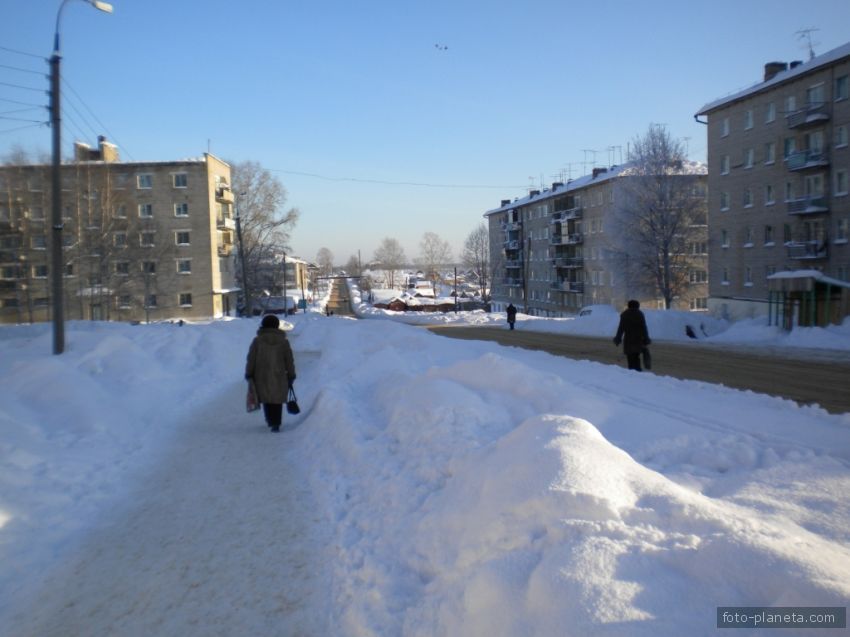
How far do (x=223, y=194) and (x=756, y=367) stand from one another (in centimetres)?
5196

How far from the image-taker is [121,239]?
50.2 m

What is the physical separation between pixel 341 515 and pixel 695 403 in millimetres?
5833

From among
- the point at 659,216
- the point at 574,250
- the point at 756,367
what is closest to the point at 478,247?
the point at 574,250

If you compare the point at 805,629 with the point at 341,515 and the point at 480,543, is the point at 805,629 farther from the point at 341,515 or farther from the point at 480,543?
the point at 341,515

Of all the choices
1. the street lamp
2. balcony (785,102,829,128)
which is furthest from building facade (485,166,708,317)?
the street lamp

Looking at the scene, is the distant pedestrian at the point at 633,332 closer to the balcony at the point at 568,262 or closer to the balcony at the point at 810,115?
the balcony at the point at 810,115

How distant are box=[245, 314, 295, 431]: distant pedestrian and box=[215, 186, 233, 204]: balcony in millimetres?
53559

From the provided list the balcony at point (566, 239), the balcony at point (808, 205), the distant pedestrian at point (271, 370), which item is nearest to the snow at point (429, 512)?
the distant pedestrian at point (271, 370)

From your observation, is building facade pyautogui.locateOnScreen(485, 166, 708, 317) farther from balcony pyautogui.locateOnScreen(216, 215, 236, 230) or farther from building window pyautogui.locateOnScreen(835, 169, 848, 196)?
balcony pyautogui.locateOnScreen(216, 215, 236, 230)

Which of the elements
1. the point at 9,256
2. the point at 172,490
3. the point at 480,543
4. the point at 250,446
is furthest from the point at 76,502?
the point at 9,256

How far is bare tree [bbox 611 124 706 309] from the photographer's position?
47625 mm

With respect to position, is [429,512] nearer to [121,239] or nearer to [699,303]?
[121,239]

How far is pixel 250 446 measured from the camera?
9188 millimetres

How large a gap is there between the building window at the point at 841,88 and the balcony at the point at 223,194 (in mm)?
45848
